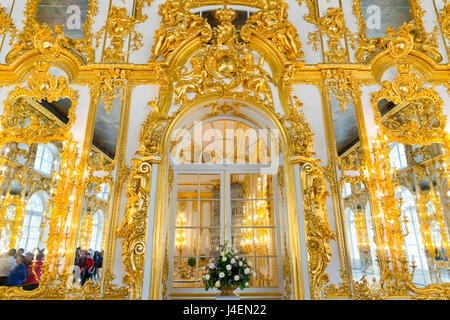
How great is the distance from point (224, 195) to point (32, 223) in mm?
2804

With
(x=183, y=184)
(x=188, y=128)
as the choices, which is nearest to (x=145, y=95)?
(x=188, y=128)

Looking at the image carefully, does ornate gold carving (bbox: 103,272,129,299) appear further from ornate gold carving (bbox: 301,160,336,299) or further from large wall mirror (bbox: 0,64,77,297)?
ornate gold carving (bbox: 301,160,336,299)

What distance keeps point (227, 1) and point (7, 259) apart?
544 cm

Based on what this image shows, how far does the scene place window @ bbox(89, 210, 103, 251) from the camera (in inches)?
156

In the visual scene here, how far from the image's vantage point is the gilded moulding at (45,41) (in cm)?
470

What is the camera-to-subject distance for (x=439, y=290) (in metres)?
3.94

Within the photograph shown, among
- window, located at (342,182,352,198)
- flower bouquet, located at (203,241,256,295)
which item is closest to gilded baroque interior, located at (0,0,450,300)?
window, located at (342,182,352,198)

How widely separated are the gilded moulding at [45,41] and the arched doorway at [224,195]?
2199 millimetres

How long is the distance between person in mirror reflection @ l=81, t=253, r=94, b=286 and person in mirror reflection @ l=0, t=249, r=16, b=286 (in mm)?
1006

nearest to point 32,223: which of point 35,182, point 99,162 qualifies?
point 35,182

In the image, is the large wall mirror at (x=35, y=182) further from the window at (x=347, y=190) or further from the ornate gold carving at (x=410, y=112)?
the ornate gold carving at (x=410, y=112)

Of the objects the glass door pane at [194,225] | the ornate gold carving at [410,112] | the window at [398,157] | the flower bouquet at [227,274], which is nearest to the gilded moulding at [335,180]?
the ornate gold carving at [410,112]

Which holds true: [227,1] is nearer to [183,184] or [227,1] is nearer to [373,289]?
[183,184]

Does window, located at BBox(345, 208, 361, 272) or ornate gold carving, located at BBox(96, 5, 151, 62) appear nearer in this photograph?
window, located at BBox(345, 208, 361, 272)
